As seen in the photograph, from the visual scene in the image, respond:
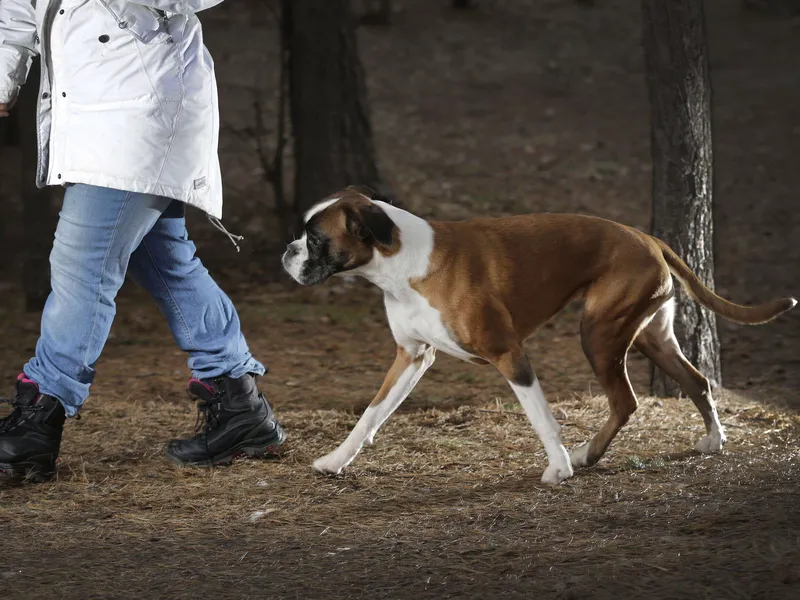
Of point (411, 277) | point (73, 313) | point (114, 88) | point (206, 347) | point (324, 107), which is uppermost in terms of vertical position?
point (114, 88)

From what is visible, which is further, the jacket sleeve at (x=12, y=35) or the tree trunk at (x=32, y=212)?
the tree trunk at (x=32, y=212)

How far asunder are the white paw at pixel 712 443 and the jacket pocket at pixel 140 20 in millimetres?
3130

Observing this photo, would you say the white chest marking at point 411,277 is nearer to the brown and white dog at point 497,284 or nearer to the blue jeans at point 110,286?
the brown and white dog at point 497,284

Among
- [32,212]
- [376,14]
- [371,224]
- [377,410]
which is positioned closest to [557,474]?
[377,410]

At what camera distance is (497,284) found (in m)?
4.94

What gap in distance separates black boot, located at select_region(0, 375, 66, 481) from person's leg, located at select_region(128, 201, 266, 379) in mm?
658

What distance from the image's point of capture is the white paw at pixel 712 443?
5.49 meters

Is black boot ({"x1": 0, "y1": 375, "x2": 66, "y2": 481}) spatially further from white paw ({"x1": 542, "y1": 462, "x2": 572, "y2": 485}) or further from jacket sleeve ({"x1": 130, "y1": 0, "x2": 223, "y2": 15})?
white paw ({"x1": 542, "y1": 462, "x2": 572, "y2": 485})

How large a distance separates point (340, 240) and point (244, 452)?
4.07 ft

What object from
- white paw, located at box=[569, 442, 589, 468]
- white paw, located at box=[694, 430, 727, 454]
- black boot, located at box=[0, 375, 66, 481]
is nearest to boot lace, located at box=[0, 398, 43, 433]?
black boot, located at box=[0, 375, 66, 481]

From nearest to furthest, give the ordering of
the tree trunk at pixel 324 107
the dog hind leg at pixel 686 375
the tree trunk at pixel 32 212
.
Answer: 1. the dog hind leg at pixel 686 375
2. the tree trunk at pixel 32 212
3. the tree trunk at pixel 324 107

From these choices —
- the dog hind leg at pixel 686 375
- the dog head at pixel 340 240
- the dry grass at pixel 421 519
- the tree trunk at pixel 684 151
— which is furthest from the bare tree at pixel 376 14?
the dog head at pixel 340 240

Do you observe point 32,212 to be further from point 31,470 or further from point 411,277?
point 411,277

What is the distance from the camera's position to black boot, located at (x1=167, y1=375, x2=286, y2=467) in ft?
17.4
